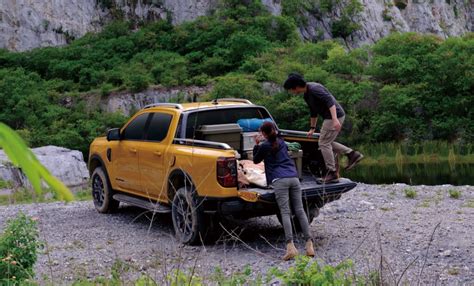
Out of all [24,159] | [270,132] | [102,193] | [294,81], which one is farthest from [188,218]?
[24,159]

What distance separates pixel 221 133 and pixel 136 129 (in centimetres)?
169

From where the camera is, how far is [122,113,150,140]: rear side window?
10891mm

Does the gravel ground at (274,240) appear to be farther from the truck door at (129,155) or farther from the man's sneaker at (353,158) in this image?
the man's sneaker at (353,158)

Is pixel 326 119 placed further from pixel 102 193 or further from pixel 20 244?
pixel 102 193

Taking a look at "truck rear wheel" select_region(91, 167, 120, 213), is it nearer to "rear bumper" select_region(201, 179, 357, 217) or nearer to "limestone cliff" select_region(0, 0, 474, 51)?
"rear bumper" select_region(201, 179, 357, 217)

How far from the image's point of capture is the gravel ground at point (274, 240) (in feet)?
25.2

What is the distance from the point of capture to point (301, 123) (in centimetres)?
4225

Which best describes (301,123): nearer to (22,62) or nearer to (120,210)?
(22,62)

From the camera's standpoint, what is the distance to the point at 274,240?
9828 mm

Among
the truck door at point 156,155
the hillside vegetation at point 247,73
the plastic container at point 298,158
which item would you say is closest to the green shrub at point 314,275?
the plastic container at point 298,158

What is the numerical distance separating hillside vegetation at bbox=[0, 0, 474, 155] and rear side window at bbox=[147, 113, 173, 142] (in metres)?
28.8

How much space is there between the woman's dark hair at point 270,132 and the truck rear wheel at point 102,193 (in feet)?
15.0

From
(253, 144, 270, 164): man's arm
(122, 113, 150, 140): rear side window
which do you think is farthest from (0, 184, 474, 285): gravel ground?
(122, 113, 150, 140): rear side window

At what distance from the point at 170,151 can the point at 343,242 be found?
2.74 metres
